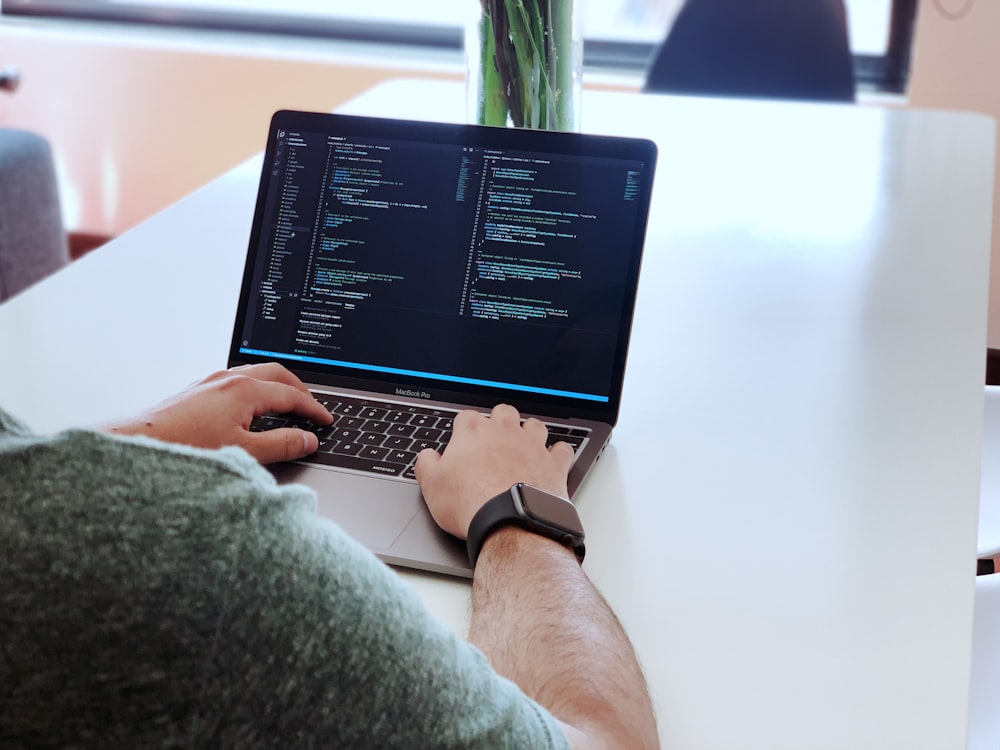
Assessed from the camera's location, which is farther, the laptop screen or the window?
the window

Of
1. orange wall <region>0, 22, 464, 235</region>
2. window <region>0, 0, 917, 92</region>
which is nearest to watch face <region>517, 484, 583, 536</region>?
window <region>0, 0, 917, 92</region>

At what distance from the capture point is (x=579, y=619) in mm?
695

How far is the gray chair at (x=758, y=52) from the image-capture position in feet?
7.54

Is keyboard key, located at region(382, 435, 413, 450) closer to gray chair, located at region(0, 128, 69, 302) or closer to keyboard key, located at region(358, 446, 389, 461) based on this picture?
keyboard key, located at region(358, 446, 389, 461)

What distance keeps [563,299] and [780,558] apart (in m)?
0.30

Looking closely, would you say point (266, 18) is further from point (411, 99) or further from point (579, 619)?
point (579, 619)

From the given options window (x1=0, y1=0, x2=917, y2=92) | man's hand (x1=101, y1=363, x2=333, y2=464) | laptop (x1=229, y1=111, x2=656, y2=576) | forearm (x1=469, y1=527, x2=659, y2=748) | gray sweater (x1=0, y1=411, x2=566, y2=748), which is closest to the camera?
gray sweater (x1=0, y1=411, x2=566, y2=748)

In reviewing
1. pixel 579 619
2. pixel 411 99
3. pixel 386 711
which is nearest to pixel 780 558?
pixel 579 619

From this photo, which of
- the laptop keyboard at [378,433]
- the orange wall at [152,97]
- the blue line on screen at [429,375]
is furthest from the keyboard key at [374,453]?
the orange wall at [152,97]

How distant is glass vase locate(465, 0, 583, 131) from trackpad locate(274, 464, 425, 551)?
1.70 ft

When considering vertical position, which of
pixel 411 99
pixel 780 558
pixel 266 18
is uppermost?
pixel 266 18

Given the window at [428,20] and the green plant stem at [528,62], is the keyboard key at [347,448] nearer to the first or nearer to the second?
the green plant stem at [528,62]

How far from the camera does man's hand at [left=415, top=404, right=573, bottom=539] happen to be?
0.83m

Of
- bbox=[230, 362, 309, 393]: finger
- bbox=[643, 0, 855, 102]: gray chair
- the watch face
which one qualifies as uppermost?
bbox=[643, 0, 855, 102]: gray chair
